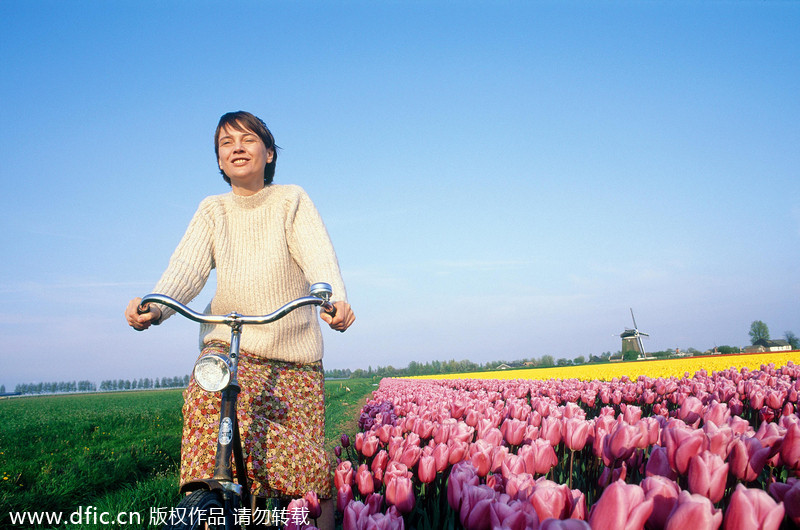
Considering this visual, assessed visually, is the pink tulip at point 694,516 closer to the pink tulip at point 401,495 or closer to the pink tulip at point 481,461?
the pink tulip at point 401,495

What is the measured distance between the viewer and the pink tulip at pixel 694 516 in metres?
1.22

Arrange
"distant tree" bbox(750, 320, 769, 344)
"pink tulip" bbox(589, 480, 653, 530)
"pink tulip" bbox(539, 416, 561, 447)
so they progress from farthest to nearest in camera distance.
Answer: "distant tree" bbox(750, 320, 769, 344) < "pink tulip" bbox(539, 416, 561, 447) < "pink tulip" bbox(589, 480, 653, 530)

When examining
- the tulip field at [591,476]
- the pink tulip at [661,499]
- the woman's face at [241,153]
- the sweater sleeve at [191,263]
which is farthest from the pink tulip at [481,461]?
the woman's face at [241,153]

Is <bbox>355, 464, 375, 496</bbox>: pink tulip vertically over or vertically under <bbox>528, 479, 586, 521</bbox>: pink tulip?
under

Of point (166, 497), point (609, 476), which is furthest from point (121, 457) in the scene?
point (609, 476)

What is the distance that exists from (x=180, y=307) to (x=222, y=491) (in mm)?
793

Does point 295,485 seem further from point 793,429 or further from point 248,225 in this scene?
point 793,429

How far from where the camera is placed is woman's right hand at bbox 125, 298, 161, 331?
260 centimetres

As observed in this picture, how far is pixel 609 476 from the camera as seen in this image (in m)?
2.38

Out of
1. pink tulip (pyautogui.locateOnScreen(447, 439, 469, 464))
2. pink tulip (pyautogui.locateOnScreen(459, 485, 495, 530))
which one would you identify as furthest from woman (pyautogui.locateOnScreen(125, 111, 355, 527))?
pink tulip (pyautogui.locateOnScreen(459, 485, 495, 530))

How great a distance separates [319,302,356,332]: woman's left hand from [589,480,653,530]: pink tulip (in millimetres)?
1613

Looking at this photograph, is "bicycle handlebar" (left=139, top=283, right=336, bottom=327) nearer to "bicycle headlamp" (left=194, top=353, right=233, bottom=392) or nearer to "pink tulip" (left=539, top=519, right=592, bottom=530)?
"bicycle headlamp" (left=194, top=353, right=233, bottom=392)

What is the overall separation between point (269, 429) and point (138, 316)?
0.94 metres

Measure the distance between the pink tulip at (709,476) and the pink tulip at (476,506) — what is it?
0.69 meters
